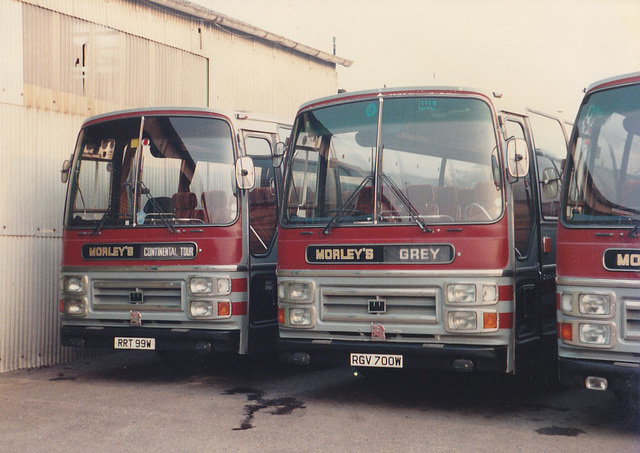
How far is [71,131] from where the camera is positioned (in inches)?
471

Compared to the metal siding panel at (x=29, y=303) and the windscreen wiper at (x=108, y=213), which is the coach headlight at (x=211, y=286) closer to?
the windscreen wiper at (x=108, y=213)

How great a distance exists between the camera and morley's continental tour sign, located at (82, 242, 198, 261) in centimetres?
928

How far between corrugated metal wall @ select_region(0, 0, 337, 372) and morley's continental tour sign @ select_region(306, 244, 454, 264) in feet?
15.4

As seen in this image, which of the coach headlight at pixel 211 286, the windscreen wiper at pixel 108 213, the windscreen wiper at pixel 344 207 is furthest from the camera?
the windscreen wiper at pixel 108 213

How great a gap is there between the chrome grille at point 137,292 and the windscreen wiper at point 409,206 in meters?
2.75

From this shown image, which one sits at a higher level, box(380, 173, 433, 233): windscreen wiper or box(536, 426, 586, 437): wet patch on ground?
box(380, 173, 433, 233): windscreen wiper

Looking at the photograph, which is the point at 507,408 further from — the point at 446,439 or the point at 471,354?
the point at 446,439

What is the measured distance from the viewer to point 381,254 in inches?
313

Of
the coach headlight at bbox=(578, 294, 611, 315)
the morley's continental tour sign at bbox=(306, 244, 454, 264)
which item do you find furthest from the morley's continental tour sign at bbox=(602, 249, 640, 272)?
the morley's continental tour sign at bbox=(306, 244, 454, 264)

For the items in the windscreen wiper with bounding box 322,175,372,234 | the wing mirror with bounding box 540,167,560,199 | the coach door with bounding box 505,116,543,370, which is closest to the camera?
the coach door with bounding box 505,116,543,370

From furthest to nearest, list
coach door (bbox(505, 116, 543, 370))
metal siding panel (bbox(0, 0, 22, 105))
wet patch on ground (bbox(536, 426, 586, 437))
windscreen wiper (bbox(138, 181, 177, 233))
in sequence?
metal siding panel (bbox(0, 0, 22, 105))
windscreen wiper (bbox(138, 181, 177, 233))
coach door (bbox(505, 116, 543, 370))
wet patch on ground (bbox(536, 426, 586, 437))

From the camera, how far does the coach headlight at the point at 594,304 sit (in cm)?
677

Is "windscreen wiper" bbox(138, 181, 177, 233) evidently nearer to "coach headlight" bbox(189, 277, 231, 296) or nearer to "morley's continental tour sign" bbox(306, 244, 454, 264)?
"coach headlight" bbox(189, 277, 231, 296)

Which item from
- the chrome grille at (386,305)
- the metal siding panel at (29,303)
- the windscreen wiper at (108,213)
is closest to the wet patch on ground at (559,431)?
the chrome grille at (386,305)
